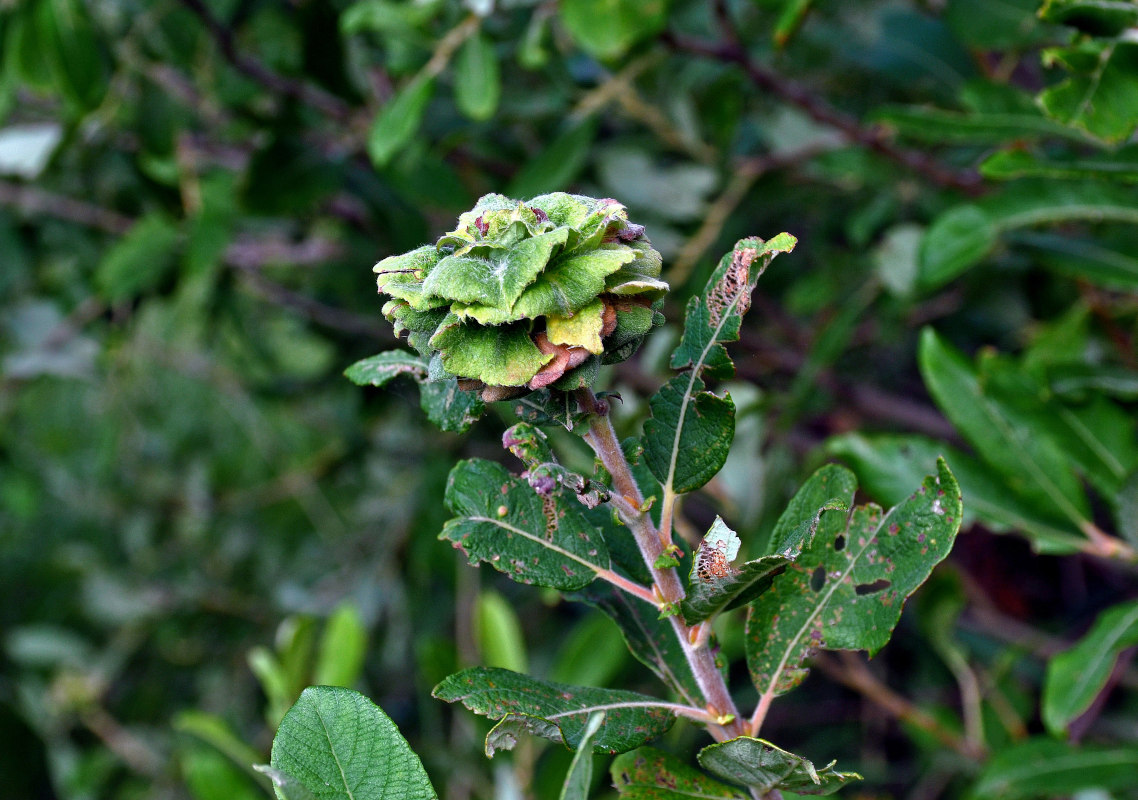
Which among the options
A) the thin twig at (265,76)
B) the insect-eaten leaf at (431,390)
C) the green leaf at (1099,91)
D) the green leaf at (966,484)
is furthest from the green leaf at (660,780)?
the thin twig at (265,76)

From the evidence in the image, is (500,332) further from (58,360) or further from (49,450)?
(49,450)

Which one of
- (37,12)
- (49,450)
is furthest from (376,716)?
(49,450)

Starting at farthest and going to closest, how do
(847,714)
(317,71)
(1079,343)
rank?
(847,714) → (317,71) → (1079,343)

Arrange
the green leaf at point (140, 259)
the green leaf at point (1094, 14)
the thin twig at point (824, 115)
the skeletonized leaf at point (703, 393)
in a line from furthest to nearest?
1. the green leaf at point (140, 259)
2. the thin twig at point (824, 115)
3. the green leaf at point (1094, 14)
4. the skeletonized leaf at point (703, 393)

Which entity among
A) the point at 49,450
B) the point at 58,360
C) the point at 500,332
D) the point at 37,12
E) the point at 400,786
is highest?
the point at 500,332

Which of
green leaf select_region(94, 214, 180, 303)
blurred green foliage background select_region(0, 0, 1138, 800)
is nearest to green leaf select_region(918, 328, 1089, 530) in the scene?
blurred green foliage background select_region(0, 0, 1138, 800)

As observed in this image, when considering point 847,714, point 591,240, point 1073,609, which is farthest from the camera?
point 847,714

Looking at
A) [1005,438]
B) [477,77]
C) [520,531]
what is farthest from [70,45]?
[1005,438]

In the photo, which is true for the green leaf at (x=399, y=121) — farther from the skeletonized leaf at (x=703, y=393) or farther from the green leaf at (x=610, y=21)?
the skeletonized leaf at (x=703, y=393)

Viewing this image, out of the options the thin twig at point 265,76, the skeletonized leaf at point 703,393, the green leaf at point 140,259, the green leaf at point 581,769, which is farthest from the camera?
the green leaf at point 140,259
